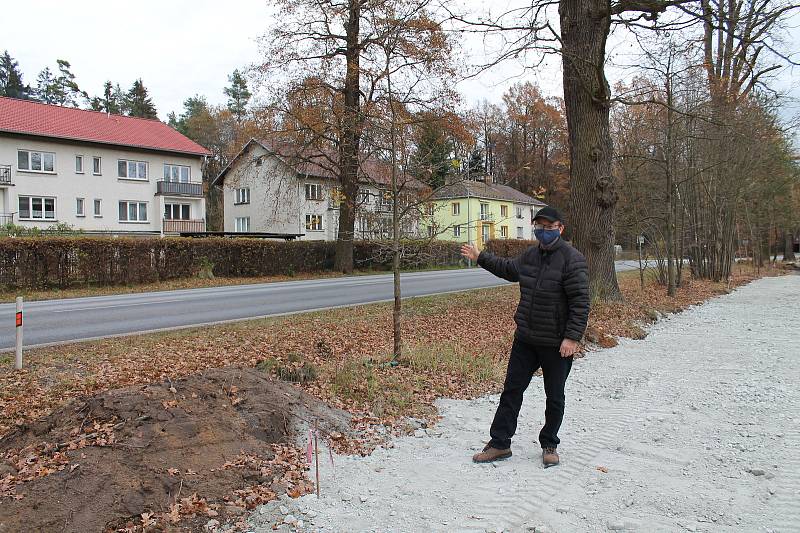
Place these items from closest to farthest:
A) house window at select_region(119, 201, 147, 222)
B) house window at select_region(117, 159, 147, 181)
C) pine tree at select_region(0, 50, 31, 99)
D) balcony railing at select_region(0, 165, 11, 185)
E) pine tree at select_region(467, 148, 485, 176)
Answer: pine tree at select_region(467, 148, 485, 176) → balcony railing at select_region(0, 165, 11, 185) → house window at select_region(117, 159, 147, 181) → house window at select_region(119, 201, 147, 222) → pine tree at select_region(0, 50, 31, 99)

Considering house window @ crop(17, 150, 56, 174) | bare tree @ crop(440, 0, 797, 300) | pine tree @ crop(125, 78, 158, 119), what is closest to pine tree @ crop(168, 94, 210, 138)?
pine tree @ crop(125, 78, 158, 119)

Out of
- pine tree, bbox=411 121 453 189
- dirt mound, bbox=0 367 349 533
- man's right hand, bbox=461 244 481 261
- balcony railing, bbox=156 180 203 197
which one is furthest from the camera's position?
balcony railing, bbox=156 180 203 197

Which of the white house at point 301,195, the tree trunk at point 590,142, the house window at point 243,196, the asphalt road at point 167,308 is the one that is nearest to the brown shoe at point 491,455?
the white house at point 301,195

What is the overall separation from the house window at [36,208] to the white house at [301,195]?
11.0 metres

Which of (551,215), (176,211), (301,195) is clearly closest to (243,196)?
(176,211)

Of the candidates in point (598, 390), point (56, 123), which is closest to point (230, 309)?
point (598, 390)

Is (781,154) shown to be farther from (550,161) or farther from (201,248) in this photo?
(550,161)

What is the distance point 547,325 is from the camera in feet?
15.0

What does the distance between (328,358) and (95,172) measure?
35854mm

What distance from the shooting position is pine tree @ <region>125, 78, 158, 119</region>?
221 feet

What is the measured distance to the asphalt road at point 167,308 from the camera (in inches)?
411

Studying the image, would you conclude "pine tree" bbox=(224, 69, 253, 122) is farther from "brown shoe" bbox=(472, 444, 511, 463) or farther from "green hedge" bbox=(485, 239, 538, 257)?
"brown shoe" bbox=(472, 444, 511, 463)

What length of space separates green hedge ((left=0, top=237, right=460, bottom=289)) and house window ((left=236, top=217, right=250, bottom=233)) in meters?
21.3

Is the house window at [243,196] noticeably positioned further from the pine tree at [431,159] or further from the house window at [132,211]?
the pine tree at [431,159]
